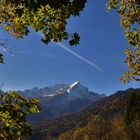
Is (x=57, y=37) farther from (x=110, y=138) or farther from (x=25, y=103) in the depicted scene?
(x=110, y=138)

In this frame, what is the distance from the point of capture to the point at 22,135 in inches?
580

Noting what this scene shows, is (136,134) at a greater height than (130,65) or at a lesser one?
greater

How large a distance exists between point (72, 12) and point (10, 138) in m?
5.88

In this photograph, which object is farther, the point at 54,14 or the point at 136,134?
the point at 136,134

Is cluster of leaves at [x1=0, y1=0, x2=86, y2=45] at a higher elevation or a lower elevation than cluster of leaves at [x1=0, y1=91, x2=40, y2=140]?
higher

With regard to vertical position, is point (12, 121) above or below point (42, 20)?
below

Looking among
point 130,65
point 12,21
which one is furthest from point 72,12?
point 130,65

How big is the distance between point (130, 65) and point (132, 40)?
9.28 ft

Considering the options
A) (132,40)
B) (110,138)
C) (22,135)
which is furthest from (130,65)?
(110,138)

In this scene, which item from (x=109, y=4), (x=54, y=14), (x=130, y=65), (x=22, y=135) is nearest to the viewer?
(x=22, y=135)

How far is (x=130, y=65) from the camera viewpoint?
3100 cm

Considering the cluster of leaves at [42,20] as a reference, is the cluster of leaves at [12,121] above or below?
below

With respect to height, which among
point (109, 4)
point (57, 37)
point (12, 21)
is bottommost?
point (57, 37)

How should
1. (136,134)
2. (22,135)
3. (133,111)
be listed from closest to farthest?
(22,135) → (133,111) → (136,134)
